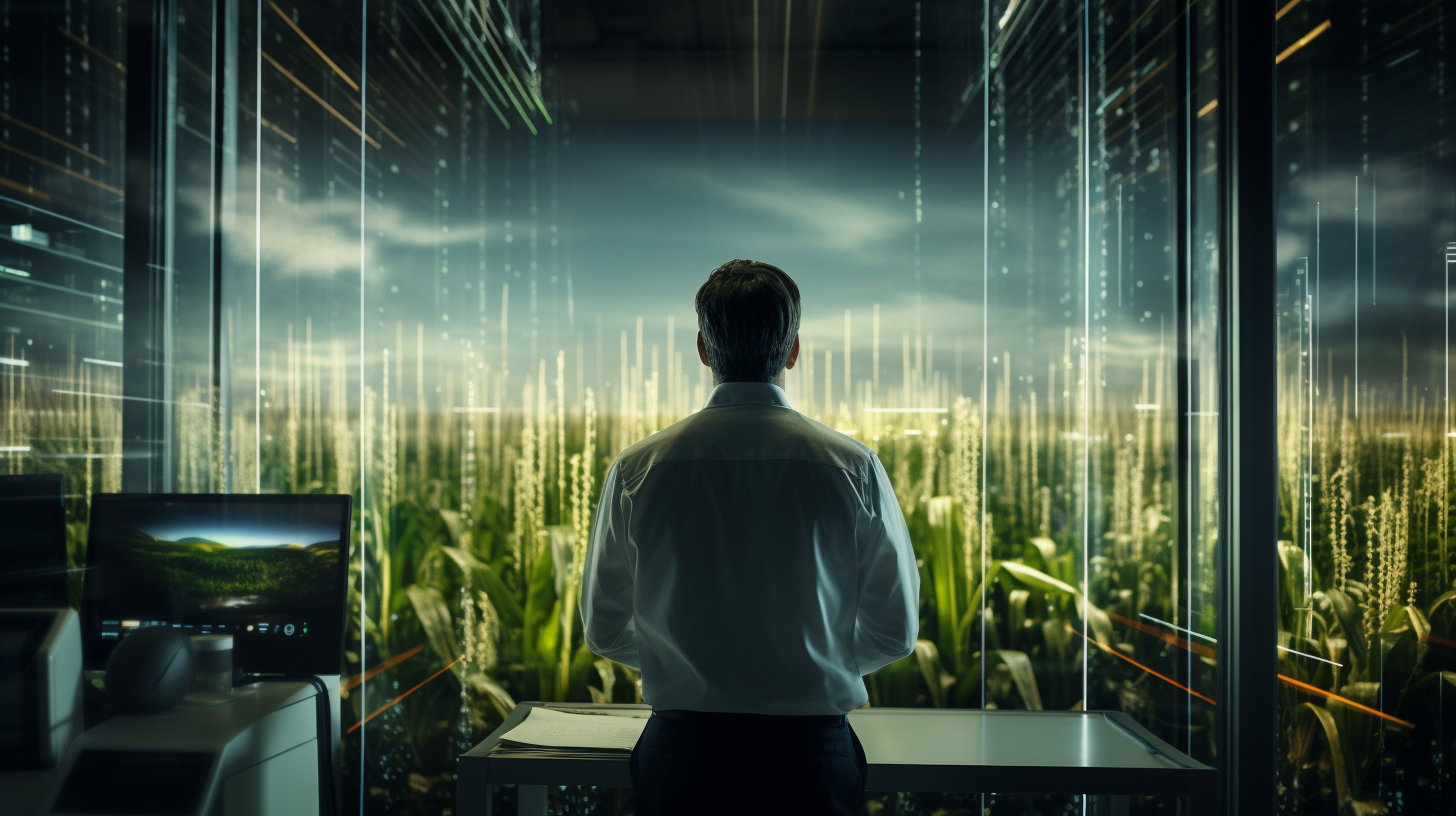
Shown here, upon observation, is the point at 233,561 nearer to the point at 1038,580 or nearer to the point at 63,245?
the point at 63,245

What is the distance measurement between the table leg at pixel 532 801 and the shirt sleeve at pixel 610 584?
2.80 ft

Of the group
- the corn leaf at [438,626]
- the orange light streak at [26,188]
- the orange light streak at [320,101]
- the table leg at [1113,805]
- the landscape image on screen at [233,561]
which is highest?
the orange light streak at [320,101]

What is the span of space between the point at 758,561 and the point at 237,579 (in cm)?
137

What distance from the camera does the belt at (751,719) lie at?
121 centimetres

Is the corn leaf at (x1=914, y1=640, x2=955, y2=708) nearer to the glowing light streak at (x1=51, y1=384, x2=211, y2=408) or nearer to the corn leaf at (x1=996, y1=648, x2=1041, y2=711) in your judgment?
the corn leaf at (x1=996, y1=648, x2=1041, y2=711)

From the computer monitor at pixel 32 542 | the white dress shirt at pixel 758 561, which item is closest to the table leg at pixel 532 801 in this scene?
the white dress shirt at pixel 758 561

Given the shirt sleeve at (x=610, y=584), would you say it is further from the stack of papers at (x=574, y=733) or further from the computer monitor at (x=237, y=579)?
the computer monitor at (x=237, y=579)

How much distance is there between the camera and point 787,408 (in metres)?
1.30

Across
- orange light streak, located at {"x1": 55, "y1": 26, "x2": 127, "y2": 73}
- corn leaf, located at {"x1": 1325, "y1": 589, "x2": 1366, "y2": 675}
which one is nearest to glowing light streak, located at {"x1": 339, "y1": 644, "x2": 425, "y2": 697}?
orange light streak, located at {"x1": 55, "y1": 26, "x2": 127, "y2": 73}

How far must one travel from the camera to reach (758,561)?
1.20 m

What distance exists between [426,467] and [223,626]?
69cm

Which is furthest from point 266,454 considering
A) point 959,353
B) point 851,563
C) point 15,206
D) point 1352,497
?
point 1352,497

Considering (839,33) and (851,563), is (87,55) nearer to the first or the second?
(839,33)

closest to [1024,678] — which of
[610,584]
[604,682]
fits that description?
[604,682]
